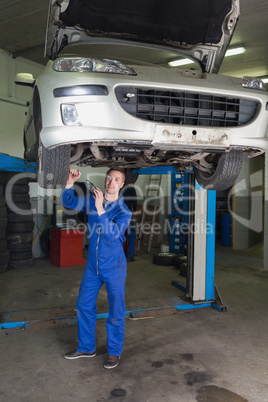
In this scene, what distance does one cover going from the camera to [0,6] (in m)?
4.87

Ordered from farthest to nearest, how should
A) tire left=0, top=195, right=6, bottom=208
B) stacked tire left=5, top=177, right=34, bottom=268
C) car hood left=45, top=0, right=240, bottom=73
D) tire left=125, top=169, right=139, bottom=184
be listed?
stacked tire left=5, top=177, right=34, bottom=268 → tire left=0, top=195, right=6, bottom=208 → tire left=125, top=169, right=139, bottom=184 → car hood left=45, top=0, right=240, bottom=73

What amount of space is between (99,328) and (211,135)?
2.25 metres

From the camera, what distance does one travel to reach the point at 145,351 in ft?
9.84

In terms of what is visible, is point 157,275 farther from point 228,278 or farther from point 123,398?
point 123,398

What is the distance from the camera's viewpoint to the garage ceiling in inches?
190

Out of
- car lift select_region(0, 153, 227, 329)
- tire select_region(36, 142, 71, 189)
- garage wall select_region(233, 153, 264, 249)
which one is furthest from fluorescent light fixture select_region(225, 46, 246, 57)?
tire select_region(36, 142, 71, 189)

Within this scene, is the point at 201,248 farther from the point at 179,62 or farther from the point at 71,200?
the point at 179,62

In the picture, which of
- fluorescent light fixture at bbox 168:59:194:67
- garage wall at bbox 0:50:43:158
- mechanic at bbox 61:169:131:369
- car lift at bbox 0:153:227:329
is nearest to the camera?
mechanic at bbox 61:169:131:369

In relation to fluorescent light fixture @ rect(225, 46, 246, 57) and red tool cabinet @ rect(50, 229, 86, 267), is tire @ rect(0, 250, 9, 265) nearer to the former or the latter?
red tool cabinet @ rect(50, 229, 86, 267)

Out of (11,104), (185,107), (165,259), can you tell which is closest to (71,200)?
(185,107)

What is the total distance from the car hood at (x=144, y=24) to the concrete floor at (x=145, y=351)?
242 cm

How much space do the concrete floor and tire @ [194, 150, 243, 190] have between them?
147 cm

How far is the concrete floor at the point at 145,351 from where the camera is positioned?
2.38 m

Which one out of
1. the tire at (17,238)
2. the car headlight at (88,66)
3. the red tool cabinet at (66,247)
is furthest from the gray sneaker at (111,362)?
the tire at (17,238)
